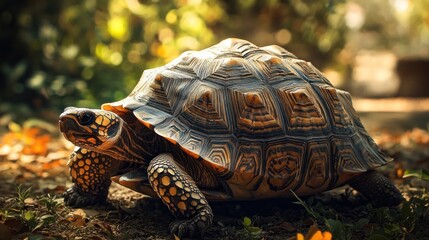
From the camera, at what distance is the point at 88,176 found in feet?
10.0

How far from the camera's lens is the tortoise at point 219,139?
104 inches

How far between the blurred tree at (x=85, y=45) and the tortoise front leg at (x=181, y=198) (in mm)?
3954

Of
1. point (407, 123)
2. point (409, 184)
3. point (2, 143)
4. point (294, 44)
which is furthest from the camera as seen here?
point (294, 44)

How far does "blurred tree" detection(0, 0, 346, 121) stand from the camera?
691 centimetres

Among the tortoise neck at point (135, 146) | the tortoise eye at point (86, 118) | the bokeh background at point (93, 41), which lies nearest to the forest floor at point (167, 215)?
the tortoise neck at point (135, 146)

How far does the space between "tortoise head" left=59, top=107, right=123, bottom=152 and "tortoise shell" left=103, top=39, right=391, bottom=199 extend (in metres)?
0.18

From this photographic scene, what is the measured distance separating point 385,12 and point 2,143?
49.9ft

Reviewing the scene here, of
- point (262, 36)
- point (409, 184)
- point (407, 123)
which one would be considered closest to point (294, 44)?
point (262, 36)

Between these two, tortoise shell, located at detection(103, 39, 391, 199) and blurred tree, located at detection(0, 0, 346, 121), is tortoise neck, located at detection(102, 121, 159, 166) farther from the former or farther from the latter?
blurred tree, located at detection(0, 0, 346, 121)

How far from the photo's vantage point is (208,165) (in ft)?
8.91

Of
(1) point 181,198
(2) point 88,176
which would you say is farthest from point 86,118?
(1) point 181,198

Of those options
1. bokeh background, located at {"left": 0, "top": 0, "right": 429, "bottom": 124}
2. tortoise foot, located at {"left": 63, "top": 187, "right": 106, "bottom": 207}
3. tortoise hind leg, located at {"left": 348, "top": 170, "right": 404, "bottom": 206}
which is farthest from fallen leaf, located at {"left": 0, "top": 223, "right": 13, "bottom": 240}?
bokeh background, located at {"left": 0, "top": 0, "right": 429, "bottom": 124}

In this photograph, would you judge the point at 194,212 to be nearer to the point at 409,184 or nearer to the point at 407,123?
the point at 409,184

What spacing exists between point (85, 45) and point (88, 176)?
474 centimetres
